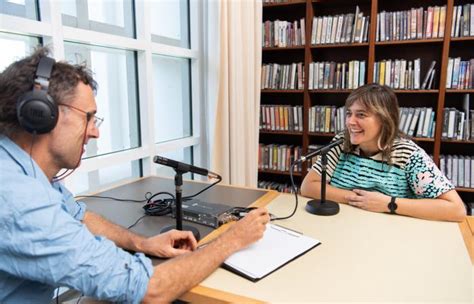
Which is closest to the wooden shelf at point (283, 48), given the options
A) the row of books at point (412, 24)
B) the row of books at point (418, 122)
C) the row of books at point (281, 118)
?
the row of books at point (281, 118)

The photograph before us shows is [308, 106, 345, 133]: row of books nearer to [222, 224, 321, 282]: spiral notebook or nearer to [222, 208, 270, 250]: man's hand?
[222, 224, 321, 282]: spiral notebook

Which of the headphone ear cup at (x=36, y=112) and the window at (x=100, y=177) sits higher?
the headphone ear cup at (x=36, y=112)

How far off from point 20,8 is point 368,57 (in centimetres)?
228

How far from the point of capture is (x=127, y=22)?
2.28 meters

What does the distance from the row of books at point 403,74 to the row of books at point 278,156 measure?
0.89m

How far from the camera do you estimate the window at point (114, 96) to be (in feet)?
6.73

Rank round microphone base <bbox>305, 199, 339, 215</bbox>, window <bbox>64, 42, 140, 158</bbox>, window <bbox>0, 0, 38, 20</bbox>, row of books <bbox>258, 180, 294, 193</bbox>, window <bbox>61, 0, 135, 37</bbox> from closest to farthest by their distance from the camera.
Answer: round microphone base <bbox>305, 199, 339, 215</bbox> < window <bbox>0, 0, 38, 20</bbox> < window <bbox>61, 0, 135, 37</bbox> < window <bbox>64, 42, 140, 158</bbox> < row of books <bbox>258, 180, 294, 193</bbox>

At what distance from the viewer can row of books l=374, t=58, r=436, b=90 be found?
2.62 meters

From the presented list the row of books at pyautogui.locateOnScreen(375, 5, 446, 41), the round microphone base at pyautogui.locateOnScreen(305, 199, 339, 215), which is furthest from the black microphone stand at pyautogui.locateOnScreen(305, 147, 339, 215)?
the row of books at pyautogui.locateOnScreen(375, 5, 446, 41)

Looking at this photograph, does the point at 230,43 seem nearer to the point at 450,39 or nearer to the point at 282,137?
the point at 282,137

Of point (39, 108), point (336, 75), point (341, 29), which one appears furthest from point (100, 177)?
point (341, 29)

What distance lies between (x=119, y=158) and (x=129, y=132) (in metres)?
0.26

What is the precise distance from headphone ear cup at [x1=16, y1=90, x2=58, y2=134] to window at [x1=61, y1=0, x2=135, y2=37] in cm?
127

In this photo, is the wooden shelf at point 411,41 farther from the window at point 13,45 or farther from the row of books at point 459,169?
the window at point 13,45
